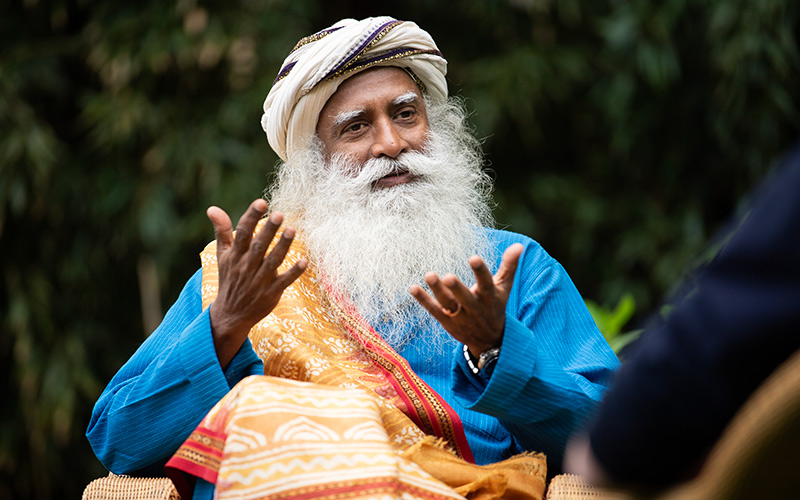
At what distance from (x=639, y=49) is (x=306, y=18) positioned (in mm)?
2293

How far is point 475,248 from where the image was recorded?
120 inches

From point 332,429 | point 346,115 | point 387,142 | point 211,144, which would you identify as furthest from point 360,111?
point 211,144

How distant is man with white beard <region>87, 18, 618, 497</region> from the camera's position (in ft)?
6.80

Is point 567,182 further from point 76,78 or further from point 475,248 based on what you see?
point 76,78

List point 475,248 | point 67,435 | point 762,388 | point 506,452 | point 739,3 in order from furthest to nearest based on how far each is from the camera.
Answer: point 67,435 < point 739,3 < point 475,248 < point 506,452 < point 762,388

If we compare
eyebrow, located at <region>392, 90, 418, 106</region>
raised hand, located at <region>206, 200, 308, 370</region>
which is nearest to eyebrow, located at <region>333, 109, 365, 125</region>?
eyebrow, located at <region>392, 90, 418, 106</region>

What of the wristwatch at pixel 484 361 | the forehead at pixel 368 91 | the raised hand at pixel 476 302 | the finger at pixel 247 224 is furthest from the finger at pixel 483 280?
the forehead at pixel 368 91

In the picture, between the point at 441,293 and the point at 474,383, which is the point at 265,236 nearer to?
the point at 441,293

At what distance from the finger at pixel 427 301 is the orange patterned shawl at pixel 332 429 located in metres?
0.32

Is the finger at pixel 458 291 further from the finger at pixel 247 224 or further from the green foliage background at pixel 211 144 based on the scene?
the green foliage background at pixel 211 144

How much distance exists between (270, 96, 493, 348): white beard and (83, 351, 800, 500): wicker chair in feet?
5.94

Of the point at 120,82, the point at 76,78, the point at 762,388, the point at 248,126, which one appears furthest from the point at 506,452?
the point at 76,78

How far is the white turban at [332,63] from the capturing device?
3039 mm

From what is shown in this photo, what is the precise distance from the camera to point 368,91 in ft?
10.1
